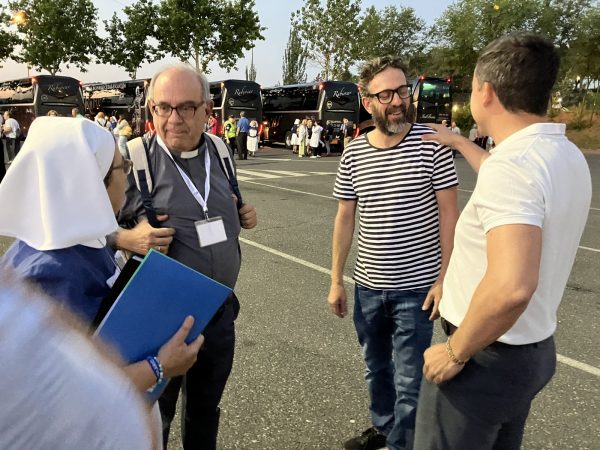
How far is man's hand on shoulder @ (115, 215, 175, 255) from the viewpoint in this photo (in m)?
2.01

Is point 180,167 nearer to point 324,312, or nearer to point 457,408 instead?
point 457,408

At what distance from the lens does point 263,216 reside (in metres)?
8.35

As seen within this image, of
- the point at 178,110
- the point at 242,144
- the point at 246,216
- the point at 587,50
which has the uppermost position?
the point at 587,50

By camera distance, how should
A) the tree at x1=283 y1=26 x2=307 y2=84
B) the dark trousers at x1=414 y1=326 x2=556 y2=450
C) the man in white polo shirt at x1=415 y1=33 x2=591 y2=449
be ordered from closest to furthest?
1. the man in white polo shirt at x1=415 y1=33 x2=591 y2=449
2. the dark trousers at x1=414 y1=326 x2=556 y2=450
3. the tree at x1=283 y1=26 x2=307 y2=84

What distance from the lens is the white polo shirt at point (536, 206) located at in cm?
131

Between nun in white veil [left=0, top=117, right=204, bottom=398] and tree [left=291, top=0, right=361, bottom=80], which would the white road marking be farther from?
tree [left=291, top=0, right=361, bottom=80]

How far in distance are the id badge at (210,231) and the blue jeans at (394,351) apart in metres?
0.78

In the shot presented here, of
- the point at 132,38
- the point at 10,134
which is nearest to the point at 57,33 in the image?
the point at 132,38

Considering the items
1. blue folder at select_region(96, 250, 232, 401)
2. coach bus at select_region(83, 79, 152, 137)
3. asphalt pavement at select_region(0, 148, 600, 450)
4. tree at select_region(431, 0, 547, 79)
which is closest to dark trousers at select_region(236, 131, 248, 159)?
coach bus at select_region(83, 79, 152, 137)

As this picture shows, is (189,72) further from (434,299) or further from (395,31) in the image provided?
(395,31)

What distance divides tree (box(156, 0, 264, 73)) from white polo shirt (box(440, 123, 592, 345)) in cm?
3169

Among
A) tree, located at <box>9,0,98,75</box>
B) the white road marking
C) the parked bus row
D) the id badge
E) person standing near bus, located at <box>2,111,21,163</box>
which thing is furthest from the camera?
tree, located at <box>9,0,98,75</box>

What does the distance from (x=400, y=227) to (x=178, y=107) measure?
114 cm

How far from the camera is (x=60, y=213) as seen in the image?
121cm
